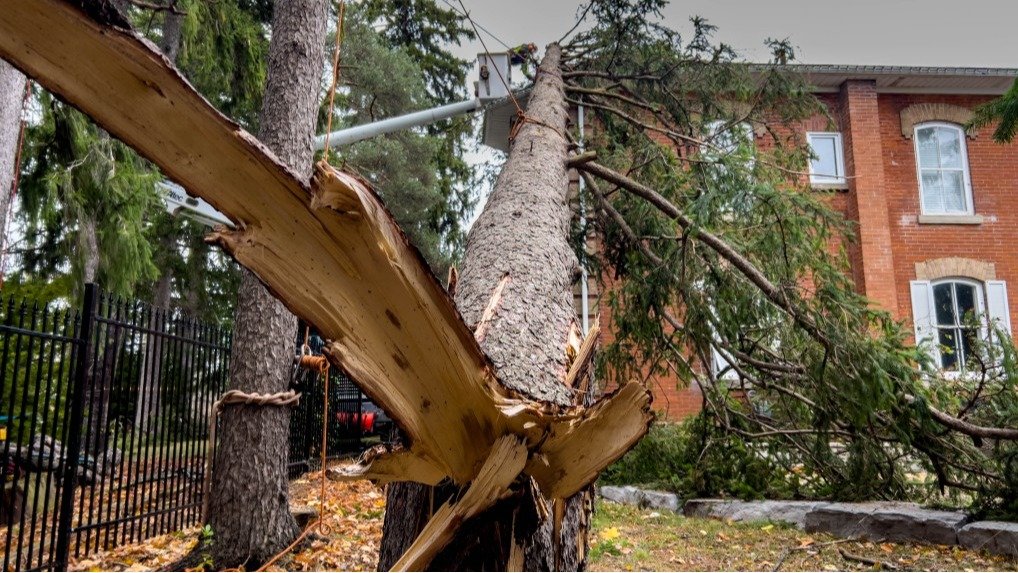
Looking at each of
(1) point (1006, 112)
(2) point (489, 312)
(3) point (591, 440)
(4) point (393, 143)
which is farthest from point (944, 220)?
(3) point (591, 440)

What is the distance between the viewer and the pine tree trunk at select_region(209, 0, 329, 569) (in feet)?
13.3

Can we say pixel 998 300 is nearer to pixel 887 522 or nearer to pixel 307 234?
pixel 887 522

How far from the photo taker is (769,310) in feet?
15.5

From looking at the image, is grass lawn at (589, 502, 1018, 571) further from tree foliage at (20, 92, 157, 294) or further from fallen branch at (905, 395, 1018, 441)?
tree foliage at (20, 92, 157, 294)

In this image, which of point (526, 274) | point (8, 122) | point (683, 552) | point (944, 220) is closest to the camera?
point (526, 274)

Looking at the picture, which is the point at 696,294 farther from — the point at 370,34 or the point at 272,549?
the point at 370,34

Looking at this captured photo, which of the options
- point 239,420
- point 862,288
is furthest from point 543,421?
point 862,288

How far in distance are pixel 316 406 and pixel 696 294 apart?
5.54m

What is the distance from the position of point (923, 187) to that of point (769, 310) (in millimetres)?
9786

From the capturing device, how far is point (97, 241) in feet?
26.3

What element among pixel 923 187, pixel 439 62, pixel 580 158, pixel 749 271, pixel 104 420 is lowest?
pixel 104 420

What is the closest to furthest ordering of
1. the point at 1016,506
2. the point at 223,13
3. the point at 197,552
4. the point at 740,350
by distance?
the point at 197,552
the point at 1016,506
the point at 740,350
the point at 223,13

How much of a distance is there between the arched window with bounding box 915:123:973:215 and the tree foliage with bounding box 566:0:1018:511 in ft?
22.5

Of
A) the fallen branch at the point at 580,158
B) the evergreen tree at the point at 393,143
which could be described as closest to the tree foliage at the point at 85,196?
the fallen branch at the point at 580,158
